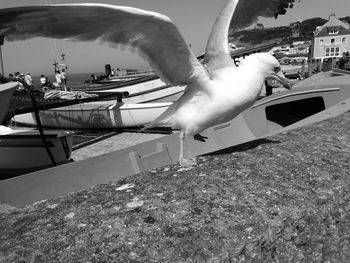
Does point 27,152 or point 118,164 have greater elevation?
point 118,164

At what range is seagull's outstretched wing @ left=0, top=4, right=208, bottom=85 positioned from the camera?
253cm

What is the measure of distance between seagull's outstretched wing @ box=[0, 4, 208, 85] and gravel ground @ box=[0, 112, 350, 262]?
1.19 meters

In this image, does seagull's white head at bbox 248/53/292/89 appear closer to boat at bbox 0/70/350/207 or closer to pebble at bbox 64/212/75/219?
boat at bbox 0/70/350/207

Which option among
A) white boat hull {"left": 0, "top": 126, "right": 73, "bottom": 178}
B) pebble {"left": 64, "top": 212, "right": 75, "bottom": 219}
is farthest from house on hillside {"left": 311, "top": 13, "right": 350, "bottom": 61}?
pebble {"left": 64, "top": 212, "right": 75, "bottom": 219}

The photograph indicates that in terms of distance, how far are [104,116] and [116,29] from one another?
9.97 m

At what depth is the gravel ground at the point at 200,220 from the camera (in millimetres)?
1351

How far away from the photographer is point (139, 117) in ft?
39.3

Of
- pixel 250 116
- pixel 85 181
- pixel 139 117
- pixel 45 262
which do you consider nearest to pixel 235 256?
pixel 45 262

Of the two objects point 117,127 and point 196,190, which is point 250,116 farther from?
point 117,127

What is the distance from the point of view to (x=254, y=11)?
4.53 m

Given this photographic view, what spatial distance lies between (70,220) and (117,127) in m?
10.9

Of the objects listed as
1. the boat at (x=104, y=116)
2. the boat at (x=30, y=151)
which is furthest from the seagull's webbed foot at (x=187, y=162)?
the boat at (x=104, y=116)

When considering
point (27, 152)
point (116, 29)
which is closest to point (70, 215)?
point (116, 29)

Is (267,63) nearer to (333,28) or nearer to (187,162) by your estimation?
(187,162)
